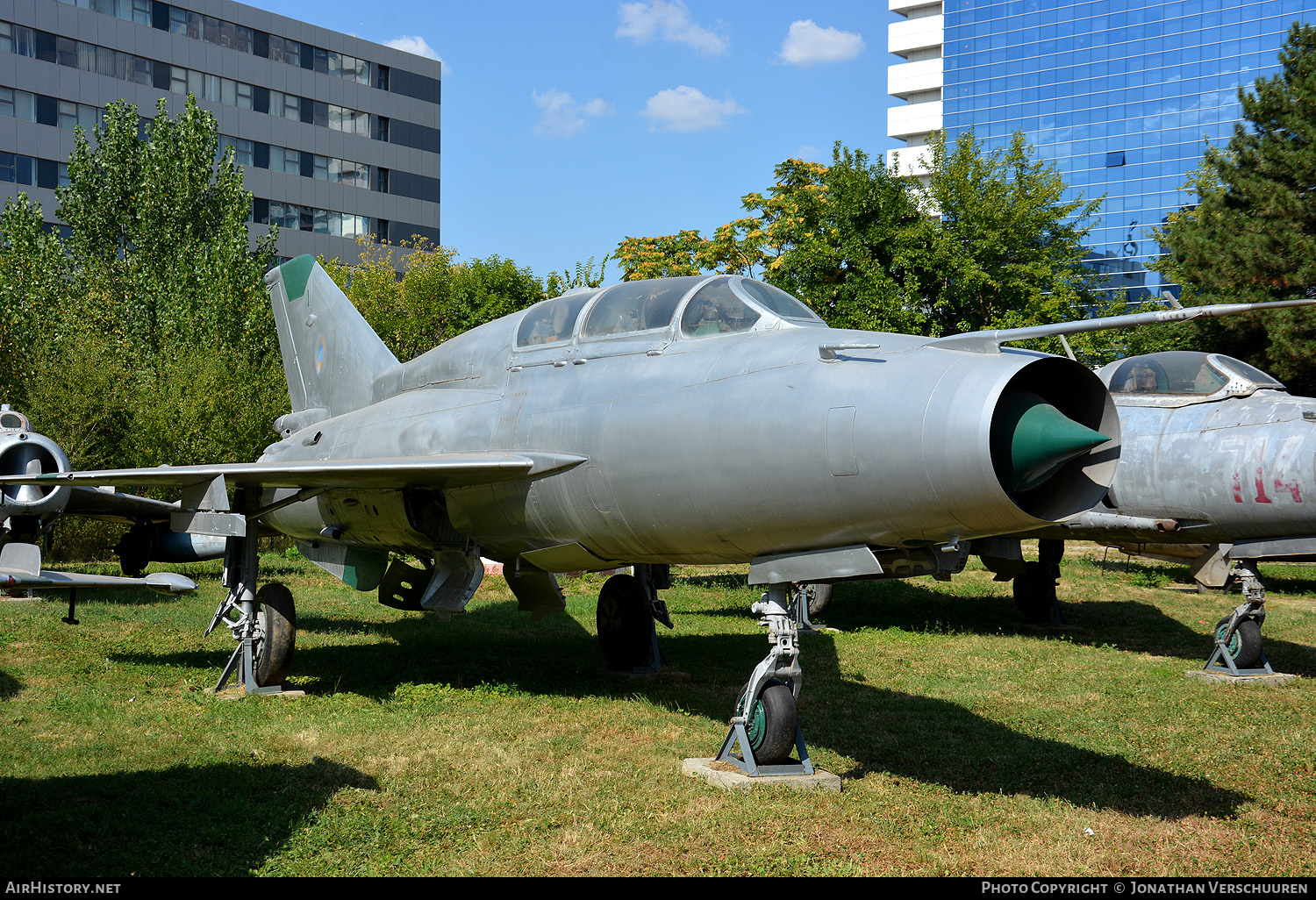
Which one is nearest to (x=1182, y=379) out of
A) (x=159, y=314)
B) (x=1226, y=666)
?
(x=1226, y=666)

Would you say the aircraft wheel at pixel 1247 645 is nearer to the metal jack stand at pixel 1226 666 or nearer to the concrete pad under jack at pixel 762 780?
the metal jack stand at pixel 1226 666

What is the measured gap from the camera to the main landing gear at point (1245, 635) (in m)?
10.1

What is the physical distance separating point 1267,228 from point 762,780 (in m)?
23.6

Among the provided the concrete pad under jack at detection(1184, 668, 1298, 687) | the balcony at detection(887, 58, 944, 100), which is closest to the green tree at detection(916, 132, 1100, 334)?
the concrete pad under jack at detection(1184, 668, 1298, 687)

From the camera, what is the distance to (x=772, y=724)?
238 inches

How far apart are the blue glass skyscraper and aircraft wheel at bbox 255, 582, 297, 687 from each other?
278ft

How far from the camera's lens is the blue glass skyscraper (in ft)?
278

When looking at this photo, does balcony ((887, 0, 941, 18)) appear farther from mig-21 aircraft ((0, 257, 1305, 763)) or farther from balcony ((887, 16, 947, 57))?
mig-21 aircraft ((0, 257, 1305, 763))

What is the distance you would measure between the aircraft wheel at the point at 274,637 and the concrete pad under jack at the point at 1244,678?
29.7 ft

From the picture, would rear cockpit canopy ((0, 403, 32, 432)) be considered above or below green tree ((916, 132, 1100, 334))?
below

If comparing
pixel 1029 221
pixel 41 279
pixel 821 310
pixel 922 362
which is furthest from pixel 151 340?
pixel 922 362

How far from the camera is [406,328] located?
3803 centimetres

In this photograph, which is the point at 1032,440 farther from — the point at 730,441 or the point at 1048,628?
the point at 1048,628

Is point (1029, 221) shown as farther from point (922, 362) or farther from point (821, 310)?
point (922, 362)
